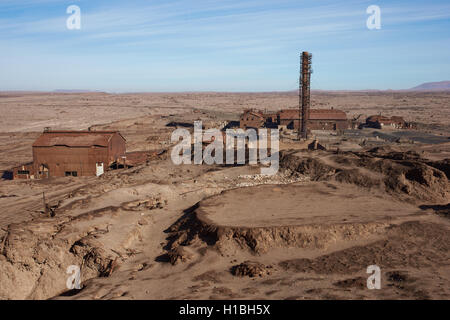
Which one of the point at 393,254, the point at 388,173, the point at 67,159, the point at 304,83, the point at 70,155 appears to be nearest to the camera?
the point at 393,254

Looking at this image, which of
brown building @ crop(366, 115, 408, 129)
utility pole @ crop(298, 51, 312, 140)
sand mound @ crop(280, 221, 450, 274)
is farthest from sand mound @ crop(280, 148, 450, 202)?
brown building @ crop(366, 115, 408, 129)

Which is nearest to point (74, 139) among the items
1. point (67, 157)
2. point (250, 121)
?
point (67, 157)

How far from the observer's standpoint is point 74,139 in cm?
3512

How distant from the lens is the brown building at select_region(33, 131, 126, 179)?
34406 millimetres

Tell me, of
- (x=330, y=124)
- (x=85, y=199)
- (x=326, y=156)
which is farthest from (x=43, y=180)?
(x=330, y=124)

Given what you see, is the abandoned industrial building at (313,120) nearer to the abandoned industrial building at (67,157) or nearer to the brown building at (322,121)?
the brown building at (322,121)

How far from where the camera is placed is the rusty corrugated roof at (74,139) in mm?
34438

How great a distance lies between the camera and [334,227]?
52.9 feet

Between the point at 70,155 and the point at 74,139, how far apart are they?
1.62 metres

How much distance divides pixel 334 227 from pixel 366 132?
4974 centimetres

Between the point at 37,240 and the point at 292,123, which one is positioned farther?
the point at 292,123

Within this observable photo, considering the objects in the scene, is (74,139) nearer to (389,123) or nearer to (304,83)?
(304,83)
